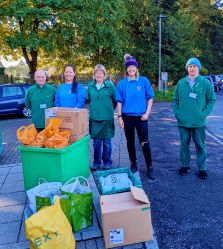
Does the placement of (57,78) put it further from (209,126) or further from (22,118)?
(209,126)

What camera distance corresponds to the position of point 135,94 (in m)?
5.02

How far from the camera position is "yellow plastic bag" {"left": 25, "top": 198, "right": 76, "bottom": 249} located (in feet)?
9.87

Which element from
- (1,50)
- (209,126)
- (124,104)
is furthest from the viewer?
(1,50)

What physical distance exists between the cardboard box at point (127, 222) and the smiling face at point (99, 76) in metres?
2.30

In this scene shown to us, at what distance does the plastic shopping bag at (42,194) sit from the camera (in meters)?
3.54

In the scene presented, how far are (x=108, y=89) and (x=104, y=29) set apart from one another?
15427mm

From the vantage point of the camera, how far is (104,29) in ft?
64.9

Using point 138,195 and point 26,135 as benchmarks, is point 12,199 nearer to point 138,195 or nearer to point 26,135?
point 26,135

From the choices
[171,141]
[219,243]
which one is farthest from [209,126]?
[219,243]

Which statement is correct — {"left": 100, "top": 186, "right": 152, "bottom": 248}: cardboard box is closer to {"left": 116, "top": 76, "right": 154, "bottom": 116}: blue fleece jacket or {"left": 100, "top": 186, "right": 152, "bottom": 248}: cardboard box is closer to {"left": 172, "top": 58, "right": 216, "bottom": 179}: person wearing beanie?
{"left": 116, "top": 76, "right": 154, "bottom": 116}: blue fleece jacket

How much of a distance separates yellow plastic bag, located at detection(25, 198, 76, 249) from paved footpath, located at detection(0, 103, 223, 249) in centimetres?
44

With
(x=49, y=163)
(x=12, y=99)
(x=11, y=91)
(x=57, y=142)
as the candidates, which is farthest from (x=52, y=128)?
(x=11, y=91)

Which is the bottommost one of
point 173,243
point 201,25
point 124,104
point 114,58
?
point 173,243

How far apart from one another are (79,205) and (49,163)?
958mm
